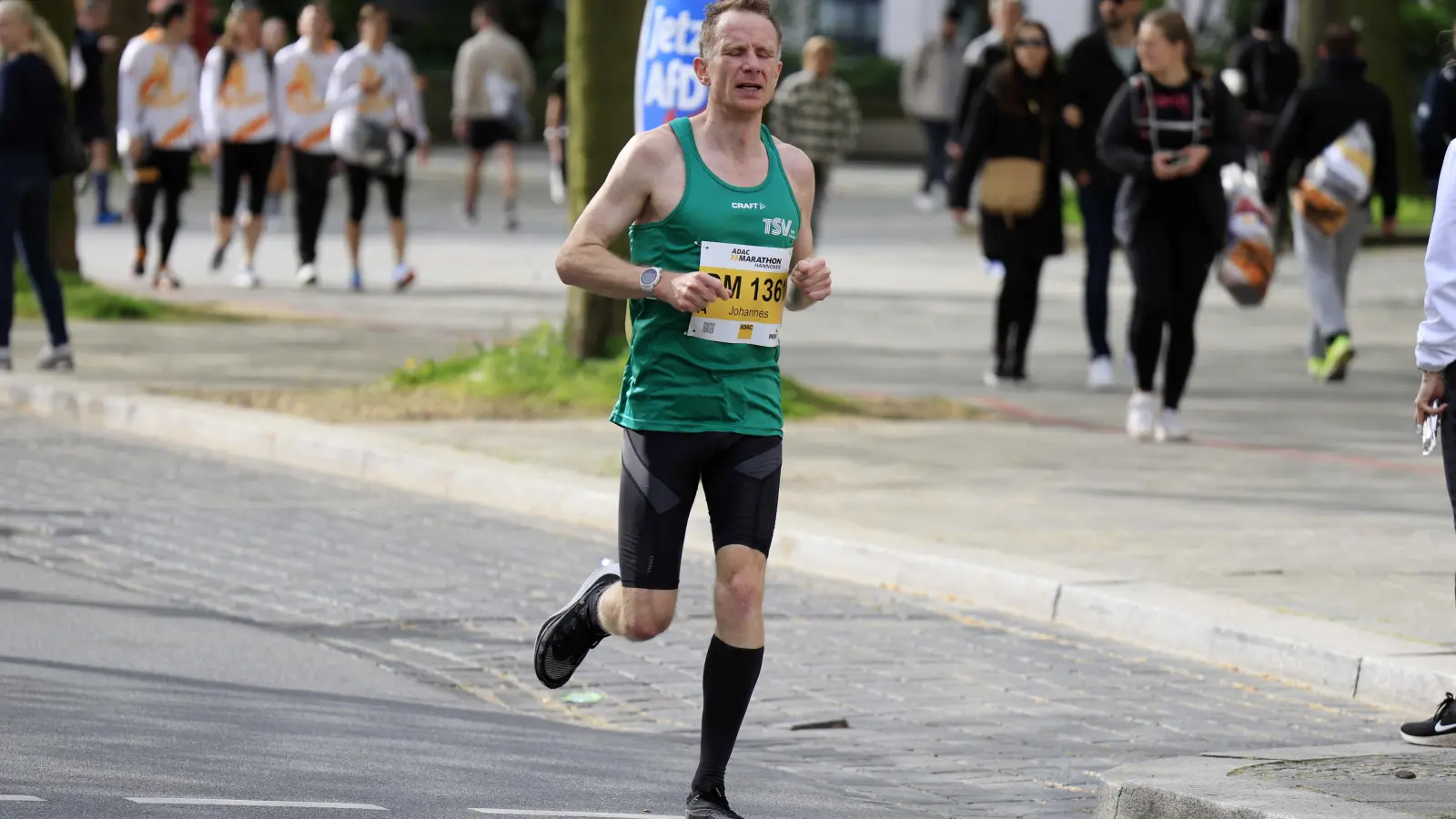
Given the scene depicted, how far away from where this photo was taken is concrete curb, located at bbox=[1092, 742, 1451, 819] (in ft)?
17.7

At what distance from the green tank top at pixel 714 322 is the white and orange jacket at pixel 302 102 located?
14.1m

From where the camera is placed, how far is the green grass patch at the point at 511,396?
12.8 metres

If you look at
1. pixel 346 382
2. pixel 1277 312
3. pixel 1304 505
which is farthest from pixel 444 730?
pixel 1277 312

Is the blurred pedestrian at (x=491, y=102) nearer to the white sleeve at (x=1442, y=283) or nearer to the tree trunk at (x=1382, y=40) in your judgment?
the tree trunk at (x=1382, y=40)

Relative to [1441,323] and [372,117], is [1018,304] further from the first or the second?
[1441,323]

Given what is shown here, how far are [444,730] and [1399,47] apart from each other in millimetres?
22243

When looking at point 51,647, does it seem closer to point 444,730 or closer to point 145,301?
point 444,730

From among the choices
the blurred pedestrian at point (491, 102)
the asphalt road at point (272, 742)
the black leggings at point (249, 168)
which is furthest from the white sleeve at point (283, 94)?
the asphalt road at point (272, 742)

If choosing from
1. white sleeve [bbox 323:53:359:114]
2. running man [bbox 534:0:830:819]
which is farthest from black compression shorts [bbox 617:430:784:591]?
white sleeve [bbox 323:53:359:114]

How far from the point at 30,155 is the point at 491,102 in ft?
41.8

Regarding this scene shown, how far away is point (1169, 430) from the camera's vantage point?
12094mm

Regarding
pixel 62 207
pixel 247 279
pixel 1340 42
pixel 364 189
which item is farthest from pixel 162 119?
pixel 1340 42

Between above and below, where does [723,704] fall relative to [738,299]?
below

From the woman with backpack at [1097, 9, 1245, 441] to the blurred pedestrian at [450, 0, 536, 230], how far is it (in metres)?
14.7
